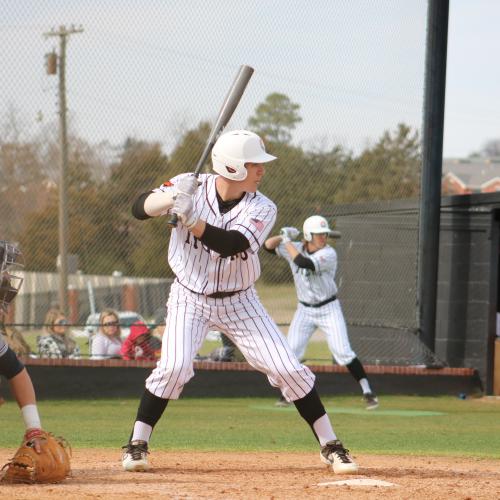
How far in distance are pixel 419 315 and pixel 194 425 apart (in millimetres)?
4857

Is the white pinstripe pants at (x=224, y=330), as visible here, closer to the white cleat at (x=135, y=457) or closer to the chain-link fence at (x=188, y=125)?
the white cleat at (x=135, y=457)

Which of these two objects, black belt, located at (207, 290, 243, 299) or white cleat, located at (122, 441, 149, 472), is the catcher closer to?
white cleat, located at (122, 441, 149, 472)

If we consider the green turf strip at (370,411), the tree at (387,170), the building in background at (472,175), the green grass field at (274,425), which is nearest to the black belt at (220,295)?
the green grass field at (274,425)

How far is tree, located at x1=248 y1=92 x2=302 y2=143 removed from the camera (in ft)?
42.4

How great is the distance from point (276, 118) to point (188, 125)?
1.17 meters

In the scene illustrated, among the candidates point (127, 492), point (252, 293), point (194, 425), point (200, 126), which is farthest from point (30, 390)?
point (200, 126)

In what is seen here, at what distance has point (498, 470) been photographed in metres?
6.44

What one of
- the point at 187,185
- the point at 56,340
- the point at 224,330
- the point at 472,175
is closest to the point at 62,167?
the point at 56,340

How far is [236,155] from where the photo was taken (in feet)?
18.8

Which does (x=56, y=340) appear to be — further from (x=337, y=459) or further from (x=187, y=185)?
(x=187, y=185)

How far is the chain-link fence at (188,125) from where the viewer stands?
11.9 m

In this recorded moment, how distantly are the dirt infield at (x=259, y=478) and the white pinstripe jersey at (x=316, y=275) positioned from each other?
4.34 m

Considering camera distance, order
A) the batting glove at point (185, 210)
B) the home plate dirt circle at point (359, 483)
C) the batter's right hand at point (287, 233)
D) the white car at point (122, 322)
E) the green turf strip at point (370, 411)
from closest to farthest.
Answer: the batting glove at point (185, 210) < the home plate dirt circle at point (359, 483) < the green turf strip at point (370, 411) < the batter's right hand at point (287, 233) < the white car at point (122, 322)

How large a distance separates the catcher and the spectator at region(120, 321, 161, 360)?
655 cm
